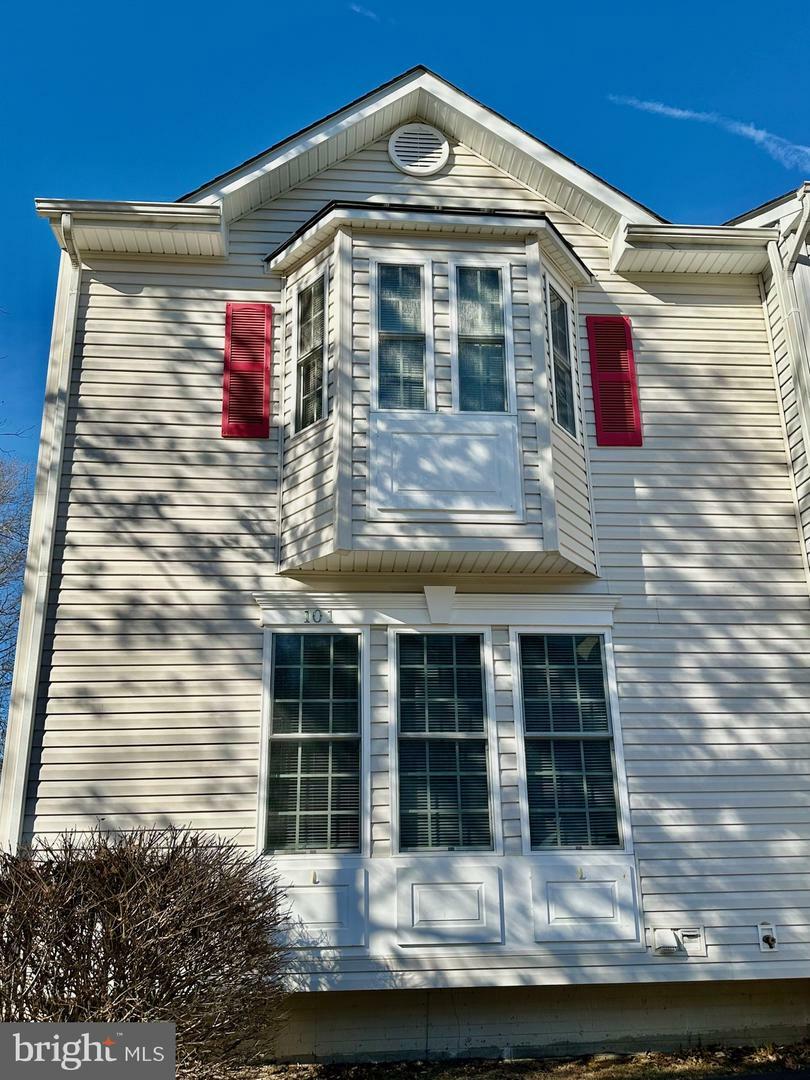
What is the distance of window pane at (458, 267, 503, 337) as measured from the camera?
8.73m

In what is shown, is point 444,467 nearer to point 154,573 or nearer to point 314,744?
point 314,744

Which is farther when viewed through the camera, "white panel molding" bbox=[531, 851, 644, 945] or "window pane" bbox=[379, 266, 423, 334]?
"window pane" bbox=[379, 266, 423, 334]

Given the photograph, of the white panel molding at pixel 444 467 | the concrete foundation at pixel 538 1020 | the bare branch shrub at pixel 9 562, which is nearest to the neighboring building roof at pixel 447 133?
the white panel molding at pixel 444 467

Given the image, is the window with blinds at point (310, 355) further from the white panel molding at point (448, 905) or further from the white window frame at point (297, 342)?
the white panel molding at point (448, 905)

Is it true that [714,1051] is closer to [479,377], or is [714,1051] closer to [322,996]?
[322,996]

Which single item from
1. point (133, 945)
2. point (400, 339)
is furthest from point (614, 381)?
point (133, 945)

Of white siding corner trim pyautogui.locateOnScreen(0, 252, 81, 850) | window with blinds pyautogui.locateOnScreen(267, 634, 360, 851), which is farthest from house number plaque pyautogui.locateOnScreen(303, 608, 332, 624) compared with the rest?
white siding corner trim pyautogui.locateOnScreen(0, 252, 81, 850)

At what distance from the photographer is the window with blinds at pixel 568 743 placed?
793cm

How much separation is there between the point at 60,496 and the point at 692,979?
6.76 metres

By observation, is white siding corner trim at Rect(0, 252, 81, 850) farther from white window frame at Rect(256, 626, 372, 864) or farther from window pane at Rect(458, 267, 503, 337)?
window pane at Rect(458, 267, 503, 337)

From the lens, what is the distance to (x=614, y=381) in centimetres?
937

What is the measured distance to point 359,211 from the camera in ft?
28.7

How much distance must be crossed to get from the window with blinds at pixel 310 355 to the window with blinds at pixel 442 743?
2275mm

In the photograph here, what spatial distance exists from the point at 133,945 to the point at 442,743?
3290mm
